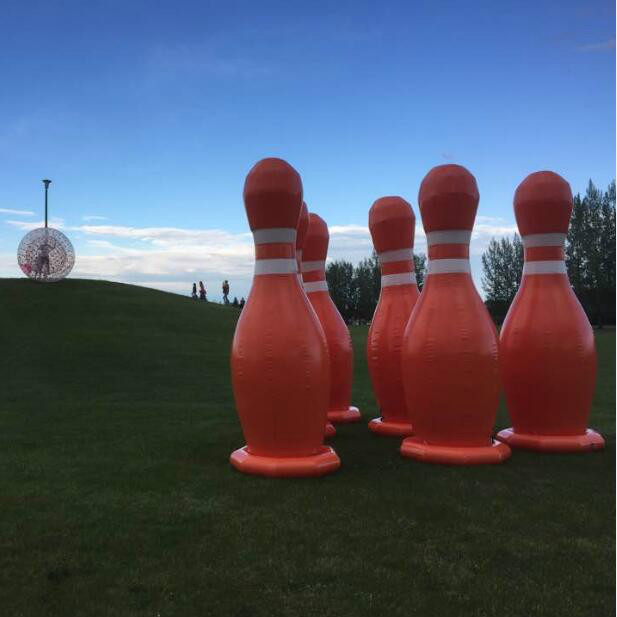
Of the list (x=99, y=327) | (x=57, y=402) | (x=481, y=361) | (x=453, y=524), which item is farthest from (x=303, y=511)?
(x=99, y=327)

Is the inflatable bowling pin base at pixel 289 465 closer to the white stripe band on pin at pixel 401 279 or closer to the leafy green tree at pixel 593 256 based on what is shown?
the white stripe band on pin at pixel 401 279

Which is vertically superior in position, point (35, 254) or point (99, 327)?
point (35, 254)

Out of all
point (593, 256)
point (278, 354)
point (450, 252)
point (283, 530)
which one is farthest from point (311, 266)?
point (593, 256)

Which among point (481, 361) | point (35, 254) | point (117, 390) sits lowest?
point (117, 390)

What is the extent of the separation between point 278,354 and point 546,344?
7.81 feet

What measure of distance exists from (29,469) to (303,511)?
2171 millimetres

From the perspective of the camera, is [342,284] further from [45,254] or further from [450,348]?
[450,348]

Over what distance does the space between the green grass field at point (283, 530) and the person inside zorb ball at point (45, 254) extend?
11387 millimetres

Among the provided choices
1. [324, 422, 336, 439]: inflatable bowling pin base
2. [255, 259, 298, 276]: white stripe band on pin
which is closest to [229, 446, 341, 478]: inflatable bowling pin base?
[255, 259, 298, 276]: white stripe band on pin

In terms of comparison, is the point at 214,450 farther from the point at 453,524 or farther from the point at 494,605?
the point at 494,605

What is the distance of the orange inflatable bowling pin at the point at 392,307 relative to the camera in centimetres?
618

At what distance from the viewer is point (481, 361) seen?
16.1 feet

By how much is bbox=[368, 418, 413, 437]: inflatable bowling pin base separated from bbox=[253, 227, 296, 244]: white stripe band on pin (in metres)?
2.29

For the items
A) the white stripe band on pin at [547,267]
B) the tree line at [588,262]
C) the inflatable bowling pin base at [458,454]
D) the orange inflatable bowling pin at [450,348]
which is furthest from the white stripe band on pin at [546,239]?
the tree line at [588,262]
